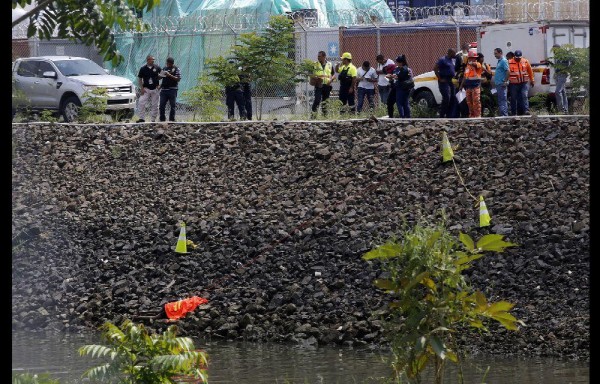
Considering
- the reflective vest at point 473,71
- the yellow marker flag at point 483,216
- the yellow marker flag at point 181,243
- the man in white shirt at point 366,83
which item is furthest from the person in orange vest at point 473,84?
the yellow marker flag at point 181,243

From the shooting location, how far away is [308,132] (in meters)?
21.1

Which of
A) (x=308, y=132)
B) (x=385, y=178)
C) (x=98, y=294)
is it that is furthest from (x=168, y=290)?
(x=308, y=132)

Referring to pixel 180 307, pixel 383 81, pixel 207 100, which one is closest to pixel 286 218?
pixel 180 307

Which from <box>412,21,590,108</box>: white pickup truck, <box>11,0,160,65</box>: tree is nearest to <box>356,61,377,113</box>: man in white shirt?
<box>412,21,590,108</box>: white pickup truck

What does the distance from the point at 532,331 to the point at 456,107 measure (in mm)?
9711

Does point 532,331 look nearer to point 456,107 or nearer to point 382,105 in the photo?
point 456,107

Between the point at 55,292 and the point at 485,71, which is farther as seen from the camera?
the point at 485,71

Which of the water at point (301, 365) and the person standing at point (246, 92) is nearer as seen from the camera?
the water at point (301, 365)

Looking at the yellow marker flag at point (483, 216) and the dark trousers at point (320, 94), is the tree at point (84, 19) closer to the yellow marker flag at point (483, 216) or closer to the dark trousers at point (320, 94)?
the yellow marker flag at point (483, 216)

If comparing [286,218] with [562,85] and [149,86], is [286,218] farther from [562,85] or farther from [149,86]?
[149,86]

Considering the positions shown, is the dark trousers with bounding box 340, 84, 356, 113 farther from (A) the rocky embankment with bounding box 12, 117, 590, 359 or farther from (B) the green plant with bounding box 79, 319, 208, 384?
(B) the green plant with bounding box 79, 319, 208, 384

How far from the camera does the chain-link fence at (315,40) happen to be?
83.9 feet

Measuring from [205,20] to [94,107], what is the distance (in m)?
7.67

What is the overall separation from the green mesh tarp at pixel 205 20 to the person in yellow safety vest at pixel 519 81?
9.05 m
